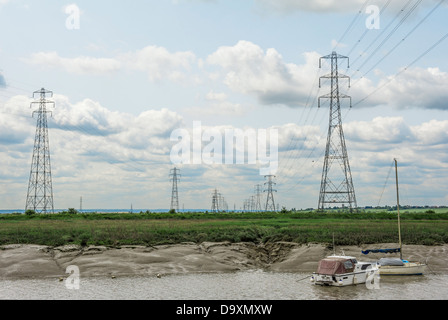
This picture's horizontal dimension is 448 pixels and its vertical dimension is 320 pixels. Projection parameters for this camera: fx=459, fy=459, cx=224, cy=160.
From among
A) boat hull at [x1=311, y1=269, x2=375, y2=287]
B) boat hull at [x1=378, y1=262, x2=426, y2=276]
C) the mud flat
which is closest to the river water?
boat hull at [x1=311, y1=269, x2=375, y2=287]

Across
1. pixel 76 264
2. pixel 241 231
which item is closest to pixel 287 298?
pixel 76 264

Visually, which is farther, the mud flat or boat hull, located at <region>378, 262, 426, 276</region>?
the mud flat

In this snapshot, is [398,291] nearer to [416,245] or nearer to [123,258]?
[416,245]

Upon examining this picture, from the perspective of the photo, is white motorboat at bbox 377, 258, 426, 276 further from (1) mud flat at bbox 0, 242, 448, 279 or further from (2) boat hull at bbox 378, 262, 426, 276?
(1) mud flat at bbox 0, 242, 448, 279

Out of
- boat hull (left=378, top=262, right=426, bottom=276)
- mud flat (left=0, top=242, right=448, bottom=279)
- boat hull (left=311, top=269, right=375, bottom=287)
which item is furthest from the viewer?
mud flat (left=0, top=242, right=448, bottom=279)

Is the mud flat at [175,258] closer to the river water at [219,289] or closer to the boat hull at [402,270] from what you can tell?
the river water at [219,289]

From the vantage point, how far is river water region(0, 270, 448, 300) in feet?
119

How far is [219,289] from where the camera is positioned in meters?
38.9

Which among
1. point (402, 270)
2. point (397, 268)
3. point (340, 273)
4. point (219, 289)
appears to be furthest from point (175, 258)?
point (402, 270)

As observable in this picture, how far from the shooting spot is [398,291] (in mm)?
38875

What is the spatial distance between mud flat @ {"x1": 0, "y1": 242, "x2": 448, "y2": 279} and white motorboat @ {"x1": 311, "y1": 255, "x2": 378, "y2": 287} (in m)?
7.51

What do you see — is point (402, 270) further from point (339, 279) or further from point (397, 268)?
point (339, 279)

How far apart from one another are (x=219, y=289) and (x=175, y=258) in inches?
539

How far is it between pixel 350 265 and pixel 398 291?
16.0ft
